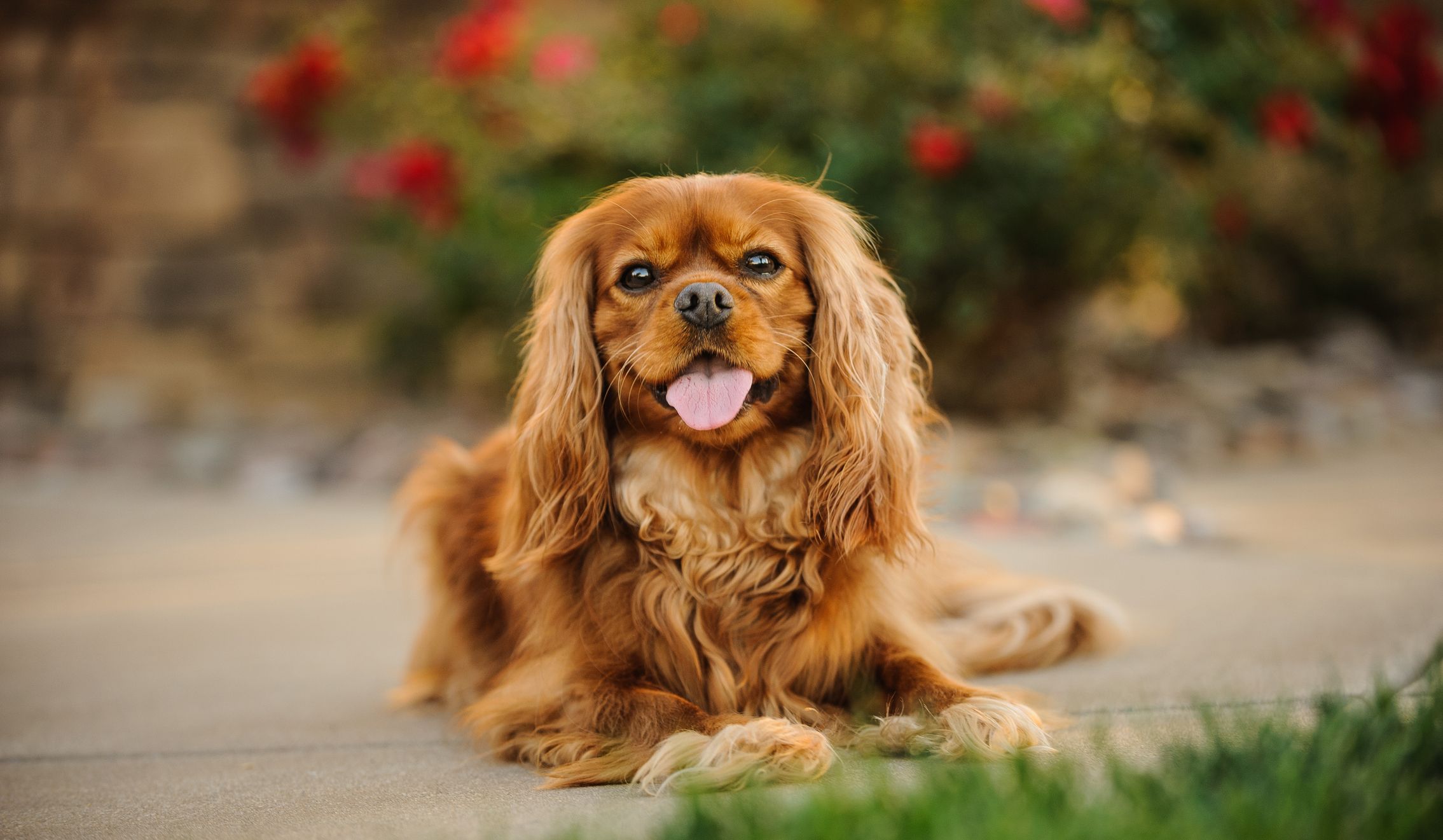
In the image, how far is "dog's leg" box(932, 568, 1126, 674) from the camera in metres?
2.89

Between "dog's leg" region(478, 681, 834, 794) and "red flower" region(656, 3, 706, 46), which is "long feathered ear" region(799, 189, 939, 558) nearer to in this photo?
"dog's leg" region(478, 681, 834, 794)

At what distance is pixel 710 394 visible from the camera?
2.22 metres

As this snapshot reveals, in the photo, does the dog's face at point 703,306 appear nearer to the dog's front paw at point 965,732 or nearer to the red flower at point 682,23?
the dog's front paw at point 965,732

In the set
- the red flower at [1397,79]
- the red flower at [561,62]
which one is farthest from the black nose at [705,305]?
the red flower at [1397,79]

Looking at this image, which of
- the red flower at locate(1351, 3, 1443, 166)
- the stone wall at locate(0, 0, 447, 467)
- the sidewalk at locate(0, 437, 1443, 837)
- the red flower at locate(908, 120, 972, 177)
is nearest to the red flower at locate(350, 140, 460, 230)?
the sidewalk at locate(0, 437, 1443, 837)

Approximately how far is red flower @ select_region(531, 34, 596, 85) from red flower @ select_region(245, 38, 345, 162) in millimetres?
1497

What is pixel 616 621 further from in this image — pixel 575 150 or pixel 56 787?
pixel 575 150

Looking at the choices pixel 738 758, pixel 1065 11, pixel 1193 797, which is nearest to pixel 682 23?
pixel 1065 11

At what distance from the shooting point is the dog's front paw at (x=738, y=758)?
6.16 feet

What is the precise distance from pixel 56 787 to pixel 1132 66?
5691 millimetres

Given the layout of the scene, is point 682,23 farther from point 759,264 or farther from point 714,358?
point 714,358

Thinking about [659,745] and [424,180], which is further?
[424,180]

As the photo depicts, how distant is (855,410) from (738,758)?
0.75 metres

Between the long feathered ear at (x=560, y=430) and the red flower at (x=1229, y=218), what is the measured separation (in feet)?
19.6
